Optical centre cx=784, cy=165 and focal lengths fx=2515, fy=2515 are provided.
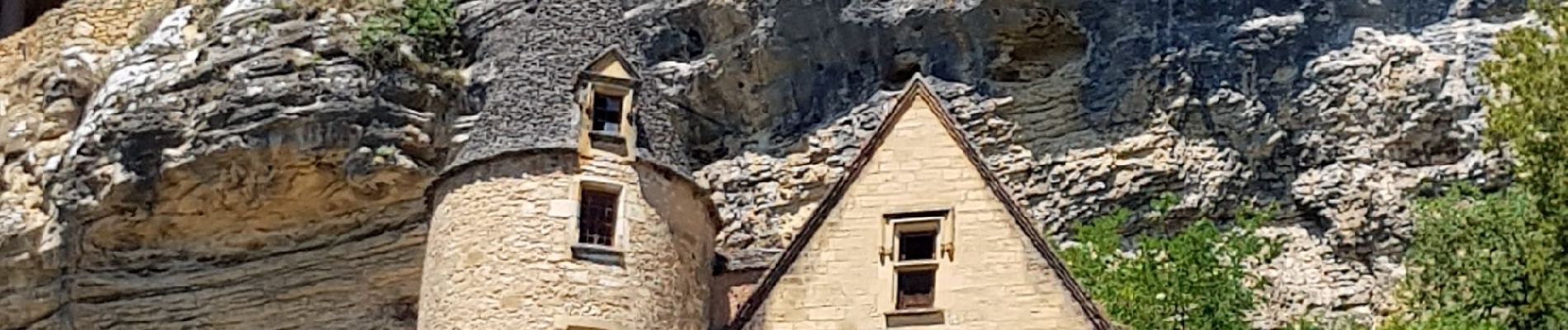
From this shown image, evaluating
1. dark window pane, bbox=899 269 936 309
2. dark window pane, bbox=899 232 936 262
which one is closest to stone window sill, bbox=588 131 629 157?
dark window pane, bbox=899 232 936 262

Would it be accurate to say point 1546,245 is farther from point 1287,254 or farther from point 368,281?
point 368,281

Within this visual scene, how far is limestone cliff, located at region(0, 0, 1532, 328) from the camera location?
76.7 ft

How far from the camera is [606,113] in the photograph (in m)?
20.5

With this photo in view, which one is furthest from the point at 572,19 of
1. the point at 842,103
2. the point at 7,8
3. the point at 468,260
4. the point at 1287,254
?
the point at 7,8

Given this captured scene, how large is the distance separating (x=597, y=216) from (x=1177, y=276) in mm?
5702

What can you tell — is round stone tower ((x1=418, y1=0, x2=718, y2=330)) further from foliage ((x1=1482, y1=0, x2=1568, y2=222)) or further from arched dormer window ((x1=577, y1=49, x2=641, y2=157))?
foliage ((x1=1482, y1=0, x2=1568, y2=222))

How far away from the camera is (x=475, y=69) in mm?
25562

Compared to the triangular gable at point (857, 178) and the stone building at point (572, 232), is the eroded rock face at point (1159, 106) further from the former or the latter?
the triangular gable at point (857, 178)

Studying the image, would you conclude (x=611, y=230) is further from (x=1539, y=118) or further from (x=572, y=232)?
(x=1539, y=118)

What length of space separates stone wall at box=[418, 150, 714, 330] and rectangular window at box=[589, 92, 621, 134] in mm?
435

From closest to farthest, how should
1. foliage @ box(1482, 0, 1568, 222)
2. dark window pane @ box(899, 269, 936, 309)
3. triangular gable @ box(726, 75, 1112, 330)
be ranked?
triangular gable @ box(726, 75, 1112, 330)
dark window pane @ box(899, 269, 936, 309)
foliage @ box(1482, 0, 1568, 222)

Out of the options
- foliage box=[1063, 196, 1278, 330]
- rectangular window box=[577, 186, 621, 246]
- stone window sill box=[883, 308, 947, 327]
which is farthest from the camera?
foliage box=[1063, 196, 1278, 330]

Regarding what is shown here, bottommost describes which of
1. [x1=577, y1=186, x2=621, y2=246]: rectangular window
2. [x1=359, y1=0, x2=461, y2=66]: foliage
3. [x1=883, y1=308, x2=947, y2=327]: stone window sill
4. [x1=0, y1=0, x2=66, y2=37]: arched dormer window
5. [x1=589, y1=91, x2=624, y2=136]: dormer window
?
[x1=0, y1=0, x2=66, y2=37]: arched dormer window

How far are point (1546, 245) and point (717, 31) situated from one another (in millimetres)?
9261
